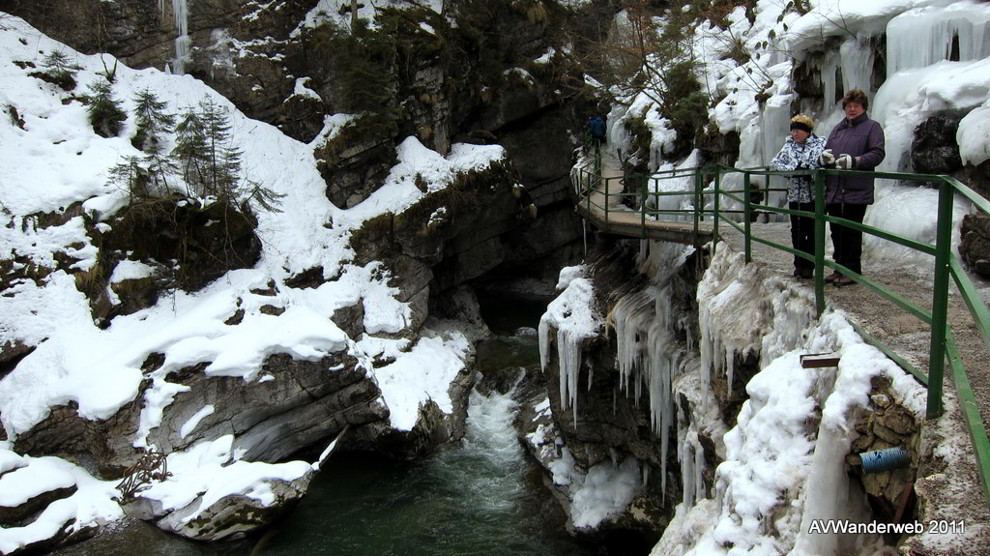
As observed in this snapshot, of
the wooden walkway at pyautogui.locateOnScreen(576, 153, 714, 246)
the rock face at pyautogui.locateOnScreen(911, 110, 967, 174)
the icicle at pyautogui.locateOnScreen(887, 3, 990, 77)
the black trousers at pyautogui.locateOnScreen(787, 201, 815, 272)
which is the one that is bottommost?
the wooden walkway at pyautogui.locateOnScreen(576, 153, 714, 246)

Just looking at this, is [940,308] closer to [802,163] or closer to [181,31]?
[802,163]

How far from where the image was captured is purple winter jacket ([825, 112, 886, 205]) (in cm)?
472

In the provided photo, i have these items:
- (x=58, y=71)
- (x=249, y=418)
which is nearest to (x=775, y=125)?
(x=249, y=418)

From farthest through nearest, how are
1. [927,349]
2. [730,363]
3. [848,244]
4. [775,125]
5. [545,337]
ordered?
[545,337] → [775,125] → [730,363] → [848,244] → [927,349]

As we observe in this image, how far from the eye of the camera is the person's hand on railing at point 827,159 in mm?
4764

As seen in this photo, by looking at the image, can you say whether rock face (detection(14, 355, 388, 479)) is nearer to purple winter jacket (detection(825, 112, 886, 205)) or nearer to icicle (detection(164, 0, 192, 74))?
purple winter jacket (detection(825, 112, 886, 205))

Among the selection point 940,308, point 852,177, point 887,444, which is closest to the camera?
point 940,308

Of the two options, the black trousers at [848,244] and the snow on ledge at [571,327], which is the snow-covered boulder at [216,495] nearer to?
the snow on ledge at [571,327]

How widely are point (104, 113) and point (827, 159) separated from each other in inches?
630

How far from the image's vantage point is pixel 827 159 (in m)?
4.80

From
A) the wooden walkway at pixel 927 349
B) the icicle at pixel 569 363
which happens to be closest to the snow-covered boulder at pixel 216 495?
the icicle at pixel 569 363

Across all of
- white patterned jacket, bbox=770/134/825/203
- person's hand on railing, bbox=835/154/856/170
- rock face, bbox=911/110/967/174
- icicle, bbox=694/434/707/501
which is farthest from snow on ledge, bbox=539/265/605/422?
person's hand on railing, bbox=835/154/856/170

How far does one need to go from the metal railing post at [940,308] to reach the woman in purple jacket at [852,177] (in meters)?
2.24

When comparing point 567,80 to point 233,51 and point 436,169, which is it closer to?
point 436,169
